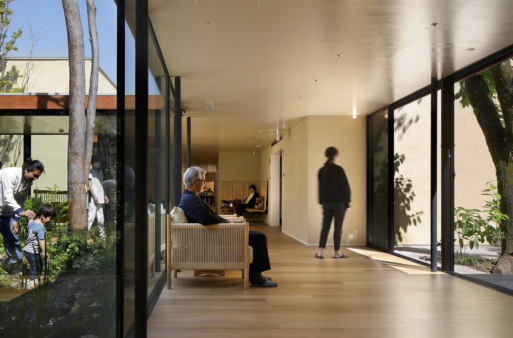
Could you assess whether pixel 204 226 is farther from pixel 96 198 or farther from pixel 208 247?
pixel 96 198

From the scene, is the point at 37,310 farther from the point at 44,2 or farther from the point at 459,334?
the point at 459,334

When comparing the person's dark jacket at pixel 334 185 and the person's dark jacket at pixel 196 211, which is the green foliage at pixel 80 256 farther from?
the person's dark jacket at pixel 334 185

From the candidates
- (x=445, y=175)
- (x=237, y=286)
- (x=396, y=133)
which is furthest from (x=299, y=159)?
(x=237, y=286)

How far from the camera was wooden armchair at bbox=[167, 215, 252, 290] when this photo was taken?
469 cm

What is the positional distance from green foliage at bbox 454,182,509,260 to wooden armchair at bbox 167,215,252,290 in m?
2.80

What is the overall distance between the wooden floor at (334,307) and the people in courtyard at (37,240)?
1.90m

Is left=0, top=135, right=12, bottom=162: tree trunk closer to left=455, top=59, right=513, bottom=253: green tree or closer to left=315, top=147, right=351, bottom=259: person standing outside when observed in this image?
left=455, top=59, right=513, bottom=253: green tree

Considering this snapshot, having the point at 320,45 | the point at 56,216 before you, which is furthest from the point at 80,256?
the point at 320,45

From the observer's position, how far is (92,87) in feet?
6.36

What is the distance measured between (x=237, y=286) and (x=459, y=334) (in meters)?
2.37

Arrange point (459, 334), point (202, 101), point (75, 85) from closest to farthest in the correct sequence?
point (75, 85) < point (459, 334) < point (202, 101)

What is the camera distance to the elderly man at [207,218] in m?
4.78

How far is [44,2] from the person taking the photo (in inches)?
60.9

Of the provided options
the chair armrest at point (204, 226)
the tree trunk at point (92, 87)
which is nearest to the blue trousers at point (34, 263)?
the tree trunk at point (92, 87)
